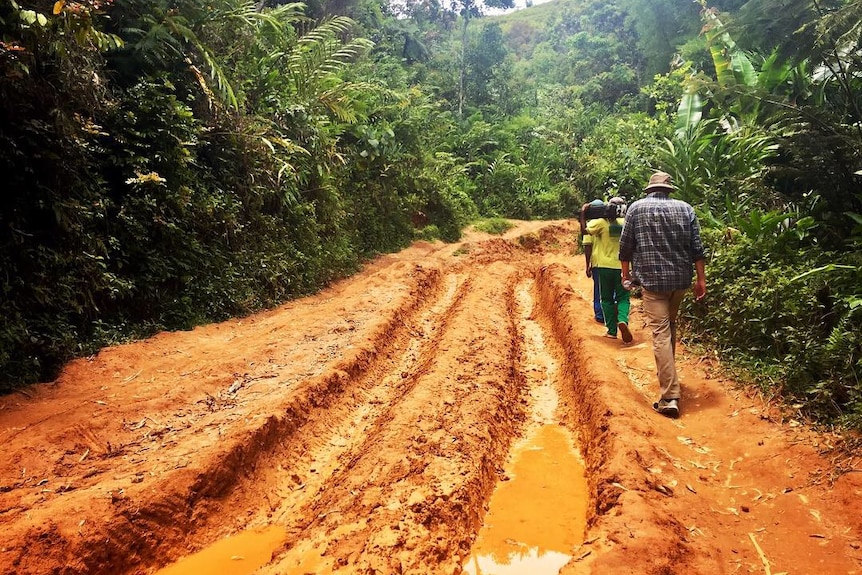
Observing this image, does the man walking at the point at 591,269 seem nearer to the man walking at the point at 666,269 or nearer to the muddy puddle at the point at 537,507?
the man walking at the point at 666,269

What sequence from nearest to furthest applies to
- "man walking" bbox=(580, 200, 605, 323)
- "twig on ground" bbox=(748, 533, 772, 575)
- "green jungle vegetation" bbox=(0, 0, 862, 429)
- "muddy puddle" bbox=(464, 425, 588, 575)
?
"twig on ground" bbox=(748, 533, 772, 575), "muddy puddle" bbox=(464, 425, 588, 575), "green jungle vegetation" bbox=(0, 0, 862, 429), "man walking" bbox=(580, 200, 605, 323)

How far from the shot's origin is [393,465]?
3.55m

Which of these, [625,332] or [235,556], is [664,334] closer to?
[625,332]

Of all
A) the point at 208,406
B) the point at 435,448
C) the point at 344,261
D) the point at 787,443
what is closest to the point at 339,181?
the point at 344,261

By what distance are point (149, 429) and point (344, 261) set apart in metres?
6.73

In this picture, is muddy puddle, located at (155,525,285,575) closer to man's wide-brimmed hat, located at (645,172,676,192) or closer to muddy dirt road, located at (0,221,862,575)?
muddy dirt road, located at (0,221,862,575)

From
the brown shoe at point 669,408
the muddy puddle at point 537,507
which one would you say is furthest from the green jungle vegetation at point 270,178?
the muddy puddle at point 537,507

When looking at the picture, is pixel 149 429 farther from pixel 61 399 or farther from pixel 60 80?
pixel 60 80

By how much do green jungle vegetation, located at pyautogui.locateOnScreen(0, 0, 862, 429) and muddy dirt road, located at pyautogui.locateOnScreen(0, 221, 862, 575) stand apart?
60cm

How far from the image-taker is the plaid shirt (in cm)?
435

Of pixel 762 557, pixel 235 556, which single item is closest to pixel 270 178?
pixel 235 556

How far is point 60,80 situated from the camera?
4879mm

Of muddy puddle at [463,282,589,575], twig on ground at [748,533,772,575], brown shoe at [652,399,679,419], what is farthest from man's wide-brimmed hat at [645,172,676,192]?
twig on ground at [748,533,772,575]

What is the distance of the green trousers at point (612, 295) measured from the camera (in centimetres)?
613
